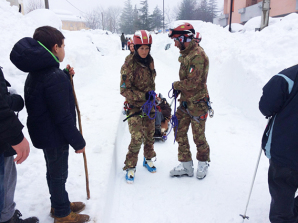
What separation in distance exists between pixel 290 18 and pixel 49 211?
28.6 feet

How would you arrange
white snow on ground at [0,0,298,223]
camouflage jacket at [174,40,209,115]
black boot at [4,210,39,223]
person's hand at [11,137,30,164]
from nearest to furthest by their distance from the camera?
1. person's hand at [11,137,30,164]
2. black boot at [4,210,39,223]
3. white snow on ground at [0,0,298,223]
4. camouflage jacket at [174,40,209,115]

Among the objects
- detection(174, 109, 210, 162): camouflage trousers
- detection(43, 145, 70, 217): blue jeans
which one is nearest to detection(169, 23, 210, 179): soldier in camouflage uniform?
detection(174, 109, 210, 162): camouflage trousers

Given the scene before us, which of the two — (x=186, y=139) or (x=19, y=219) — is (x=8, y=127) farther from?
(x=186, y=139)

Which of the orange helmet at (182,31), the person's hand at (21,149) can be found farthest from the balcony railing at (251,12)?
the person's hand at (21,149)

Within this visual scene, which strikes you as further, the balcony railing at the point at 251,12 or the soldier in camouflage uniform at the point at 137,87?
the balcony railing at the point at 251,12

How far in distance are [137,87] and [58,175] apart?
1870 millimetres

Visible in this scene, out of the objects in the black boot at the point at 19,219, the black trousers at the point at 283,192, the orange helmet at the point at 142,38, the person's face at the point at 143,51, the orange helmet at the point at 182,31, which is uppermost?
the orange helmet at the point at 182,31

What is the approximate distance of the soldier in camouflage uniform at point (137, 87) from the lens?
3.46 meters

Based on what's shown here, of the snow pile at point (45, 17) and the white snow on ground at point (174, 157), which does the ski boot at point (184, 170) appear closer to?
the white snow on ground at point (174, 157)

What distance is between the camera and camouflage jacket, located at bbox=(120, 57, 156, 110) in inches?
139

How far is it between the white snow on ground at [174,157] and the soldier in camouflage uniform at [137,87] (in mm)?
552

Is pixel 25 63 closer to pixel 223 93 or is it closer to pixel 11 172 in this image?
pixel 11 172

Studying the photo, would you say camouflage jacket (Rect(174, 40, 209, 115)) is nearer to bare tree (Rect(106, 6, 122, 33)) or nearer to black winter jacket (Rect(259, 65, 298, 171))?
black winter jacket (Rect(259, 65, 298, 171))

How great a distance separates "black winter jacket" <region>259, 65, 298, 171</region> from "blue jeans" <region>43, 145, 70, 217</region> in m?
2.06
